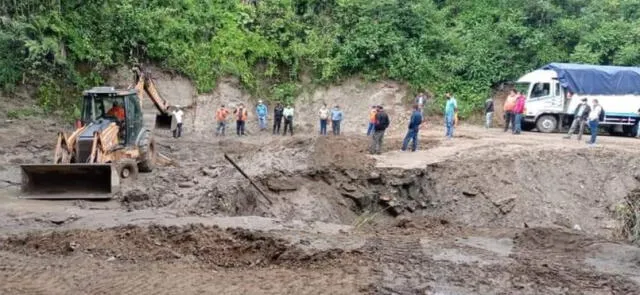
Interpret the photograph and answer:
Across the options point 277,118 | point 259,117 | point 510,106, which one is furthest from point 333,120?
point 510,106

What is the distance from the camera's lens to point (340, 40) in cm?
2947

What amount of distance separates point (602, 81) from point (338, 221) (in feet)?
51.0

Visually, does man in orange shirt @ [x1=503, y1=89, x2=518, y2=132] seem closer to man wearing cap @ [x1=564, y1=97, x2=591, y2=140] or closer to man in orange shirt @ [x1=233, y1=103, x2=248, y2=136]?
man wearing cap @ [x1=564, y1=97, x2=591, y2=140]

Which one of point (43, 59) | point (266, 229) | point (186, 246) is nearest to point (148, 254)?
point (186, 246)

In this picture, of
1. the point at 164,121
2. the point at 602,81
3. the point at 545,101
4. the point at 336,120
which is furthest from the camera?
the point at 545,101

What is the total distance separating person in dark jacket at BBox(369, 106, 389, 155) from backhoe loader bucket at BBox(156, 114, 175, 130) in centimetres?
681

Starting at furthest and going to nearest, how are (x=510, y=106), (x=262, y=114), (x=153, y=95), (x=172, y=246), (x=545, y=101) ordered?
(x=262, y=114), (x=545, y=101), (x=510, y=106), (x=153, y=95), (x=172, y=246)

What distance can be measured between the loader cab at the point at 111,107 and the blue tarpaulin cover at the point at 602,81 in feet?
56.0

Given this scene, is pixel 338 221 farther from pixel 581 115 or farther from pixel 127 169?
pixel 581 115

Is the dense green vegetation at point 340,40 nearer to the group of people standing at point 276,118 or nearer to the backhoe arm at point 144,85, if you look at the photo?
the group of people standing at point 276,118

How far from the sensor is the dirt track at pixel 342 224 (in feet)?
29.2

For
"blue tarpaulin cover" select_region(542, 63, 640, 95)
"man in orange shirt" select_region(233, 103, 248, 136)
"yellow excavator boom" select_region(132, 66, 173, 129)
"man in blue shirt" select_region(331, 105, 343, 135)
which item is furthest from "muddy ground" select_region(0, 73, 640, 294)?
"man in blue shirt" select_region(331, 105, 343, 135)

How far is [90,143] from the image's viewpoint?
1459 centimetres

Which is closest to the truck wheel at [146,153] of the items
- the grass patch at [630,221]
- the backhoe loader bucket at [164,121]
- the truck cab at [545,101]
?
the backhoe loader bucket at [164,121]
